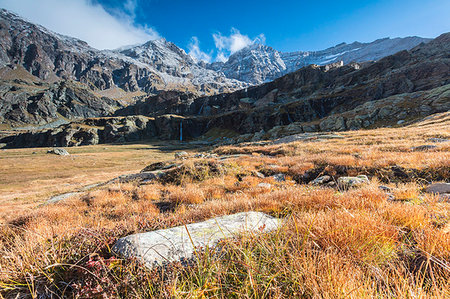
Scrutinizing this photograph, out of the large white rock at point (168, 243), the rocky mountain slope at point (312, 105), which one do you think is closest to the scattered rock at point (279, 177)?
the large white rock at point (168, 243)

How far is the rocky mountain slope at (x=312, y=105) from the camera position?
1826 inches

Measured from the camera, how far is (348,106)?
77812 mm

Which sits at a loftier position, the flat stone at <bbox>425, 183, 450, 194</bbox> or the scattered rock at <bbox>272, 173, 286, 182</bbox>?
the flat stone at <bbox>425, 183, 450, 194</bbox>

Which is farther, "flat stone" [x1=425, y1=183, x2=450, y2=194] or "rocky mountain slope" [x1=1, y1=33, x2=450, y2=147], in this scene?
"rocky mountain slope" [x1=1, y1=33, x2=450, y2=147]

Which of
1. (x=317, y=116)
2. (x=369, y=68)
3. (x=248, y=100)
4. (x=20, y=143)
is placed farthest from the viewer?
(x=248, y=100)

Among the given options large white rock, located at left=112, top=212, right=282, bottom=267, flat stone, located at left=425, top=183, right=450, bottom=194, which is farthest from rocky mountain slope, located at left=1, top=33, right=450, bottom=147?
large white rock, located at left=112, top=212, right=282, bottom=267

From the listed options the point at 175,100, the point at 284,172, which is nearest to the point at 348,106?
the point at 284,172

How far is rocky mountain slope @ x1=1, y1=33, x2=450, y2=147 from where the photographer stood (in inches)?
1826

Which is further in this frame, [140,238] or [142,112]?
[142,112]

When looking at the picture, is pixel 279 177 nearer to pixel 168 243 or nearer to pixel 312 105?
pixel 168 243

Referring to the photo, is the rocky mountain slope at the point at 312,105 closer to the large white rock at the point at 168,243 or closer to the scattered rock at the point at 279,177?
the scattered rock at the point at 279,177

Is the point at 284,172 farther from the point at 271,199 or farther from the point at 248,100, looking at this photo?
the point at 248,100

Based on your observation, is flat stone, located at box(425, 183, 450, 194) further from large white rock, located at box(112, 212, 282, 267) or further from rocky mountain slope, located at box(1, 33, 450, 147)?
rocky mountain slope, located at box(1, 33, 450, 147)

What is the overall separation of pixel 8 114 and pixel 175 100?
7047 inches
